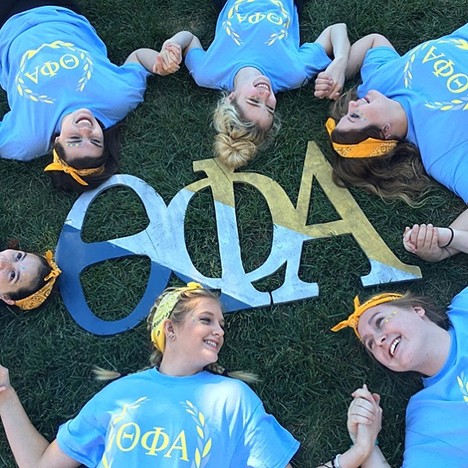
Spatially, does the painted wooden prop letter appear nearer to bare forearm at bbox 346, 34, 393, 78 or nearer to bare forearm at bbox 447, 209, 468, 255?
bare forearm at bbox 447, 209, 468, 255

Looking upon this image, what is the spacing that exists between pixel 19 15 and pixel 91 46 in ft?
1.54

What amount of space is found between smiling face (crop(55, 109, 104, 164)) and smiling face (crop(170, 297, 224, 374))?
3.56 ft

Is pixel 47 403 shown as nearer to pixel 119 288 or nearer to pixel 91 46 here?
pixel 119 288

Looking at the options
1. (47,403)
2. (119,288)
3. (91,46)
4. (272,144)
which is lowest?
(47,403)

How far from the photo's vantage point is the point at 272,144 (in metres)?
3.42

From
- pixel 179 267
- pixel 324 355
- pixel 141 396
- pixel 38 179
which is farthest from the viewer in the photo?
pixel 38 179

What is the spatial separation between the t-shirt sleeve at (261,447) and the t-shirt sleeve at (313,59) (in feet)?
6.49

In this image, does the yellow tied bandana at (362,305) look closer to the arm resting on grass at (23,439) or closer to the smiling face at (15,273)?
the arm resting on grass at (23,439)

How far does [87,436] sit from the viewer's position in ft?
9.04

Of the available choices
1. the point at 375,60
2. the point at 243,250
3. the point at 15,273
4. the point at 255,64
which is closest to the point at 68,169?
the point at 15,273

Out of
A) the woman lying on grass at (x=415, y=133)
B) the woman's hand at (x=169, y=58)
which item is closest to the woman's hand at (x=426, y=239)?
the woman lying on grass at (x=415, y=133)

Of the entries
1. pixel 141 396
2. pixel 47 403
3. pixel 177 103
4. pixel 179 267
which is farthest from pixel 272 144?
pixel 47 403

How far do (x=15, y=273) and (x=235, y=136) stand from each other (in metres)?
1.40

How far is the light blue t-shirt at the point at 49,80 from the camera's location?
3.31m
